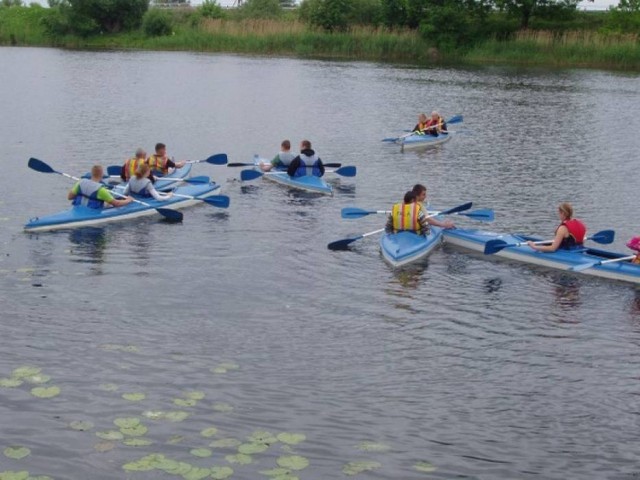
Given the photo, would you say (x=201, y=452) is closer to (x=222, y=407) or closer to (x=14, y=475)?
(x=222, y=407)

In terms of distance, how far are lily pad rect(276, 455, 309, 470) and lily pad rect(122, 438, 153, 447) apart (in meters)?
1.39

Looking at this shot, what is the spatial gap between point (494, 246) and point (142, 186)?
7686 mm

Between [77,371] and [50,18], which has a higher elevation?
[50,18]

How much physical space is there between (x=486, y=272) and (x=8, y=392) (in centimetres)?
898

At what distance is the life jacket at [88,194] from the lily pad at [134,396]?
29.0 feet

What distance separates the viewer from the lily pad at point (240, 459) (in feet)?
32.5

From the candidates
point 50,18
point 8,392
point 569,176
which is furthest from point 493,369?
point 50,18

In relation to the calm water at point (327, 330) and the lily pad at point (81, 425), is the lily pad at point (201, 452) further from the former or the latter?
the lily pad at point (81, 425)

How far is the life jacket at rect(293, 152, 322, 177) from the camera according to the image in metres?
24.5

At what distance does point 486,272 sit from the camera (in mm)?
17375

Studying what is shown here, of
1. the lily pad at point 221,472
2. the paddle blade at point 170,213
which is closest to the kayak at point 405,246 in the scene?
the paddle blade at point 170,213

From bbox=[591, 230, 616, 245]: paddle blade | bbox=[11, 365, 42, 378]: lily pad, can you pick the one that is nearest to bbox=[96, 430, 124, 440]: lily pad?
bbox=[11, 365, 42, 378]: lily pad

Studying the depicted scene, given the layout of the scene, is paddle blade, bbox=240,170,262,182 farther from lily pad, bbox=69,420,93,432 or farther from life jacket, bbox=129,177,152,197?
lily pad, bbox=69,420,93,432

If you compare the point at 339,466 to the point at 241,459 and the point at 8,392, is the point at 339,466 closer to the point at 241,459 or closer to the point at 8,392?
the point at 241,459
